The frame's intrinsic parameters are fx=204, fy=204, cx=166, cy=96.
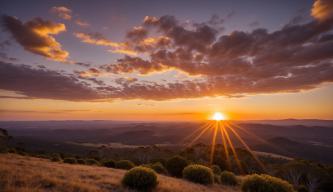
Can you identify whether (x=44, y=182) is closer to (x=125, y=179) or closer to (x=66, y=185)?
(x=66, y=185)

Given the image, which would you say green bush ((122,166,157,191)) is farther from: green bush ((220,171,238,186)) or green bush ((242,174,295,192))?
green bush ((220,171,238,186))

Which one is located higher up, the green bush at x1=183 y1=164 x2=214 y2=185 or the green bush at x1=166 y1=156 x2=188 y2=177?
the green bush at x1=183 y1=164 x2=214 y2=185

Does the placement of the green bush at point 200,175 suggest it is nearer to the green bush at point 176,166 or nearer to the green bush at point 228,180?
the green bush at point 228,180

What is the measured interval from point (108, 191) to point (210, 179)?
11022 mm

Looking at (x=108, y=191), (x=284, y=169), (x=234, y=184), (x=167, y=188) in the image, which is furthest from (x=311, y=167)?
(x=108, y=191)

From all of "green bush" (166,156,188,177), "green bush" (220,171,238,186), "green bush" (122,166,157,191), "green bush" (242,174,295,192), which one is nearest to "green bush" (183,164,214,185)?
"green bush" (242,174,295,192)

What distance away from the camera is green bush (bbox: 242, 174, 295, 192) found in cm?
1440

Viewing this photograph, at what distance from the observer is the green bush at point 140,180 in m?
12.0

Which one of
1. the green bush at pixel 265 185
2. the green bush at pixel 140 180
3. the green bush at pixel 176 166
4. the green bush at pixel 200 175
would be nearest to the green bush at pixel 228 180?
the green bush at pixel 200 175

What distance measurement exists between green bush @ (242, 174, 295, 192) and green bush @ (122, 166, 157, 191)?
7.63m

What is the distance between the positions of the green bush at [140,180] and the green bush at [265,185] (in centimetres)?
763

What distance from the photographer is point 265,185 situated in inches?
579

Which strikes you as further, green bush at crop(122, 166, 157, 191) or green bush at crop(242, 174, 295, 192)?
green bush at crop(242, 174, 295, 192)

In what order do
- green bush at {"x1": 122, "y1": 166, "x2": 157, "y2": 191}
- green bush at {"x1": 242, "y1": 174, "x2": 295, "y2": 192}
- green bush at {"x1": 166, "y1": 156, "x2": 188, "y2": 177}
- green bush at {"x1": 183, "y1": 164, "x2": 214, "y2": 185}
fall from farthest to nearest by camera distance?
green bush at {"x1": 166, "y1": 156, "x2": 188, "y2": 177} → green bush at {"x1": 183, "y1": 164, "x2": 214, "y2": 185} → green bush at {"x1": 242, "y1": 174, "x2": 295, "y2": 192} → green bush at {"x1": 122, "y1": 166, "x2": 157, "y2": 191}
